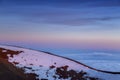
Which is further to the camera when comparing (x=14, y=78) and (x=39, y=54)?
(x=39, y=54)

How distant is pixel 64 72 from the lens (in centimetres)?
1074

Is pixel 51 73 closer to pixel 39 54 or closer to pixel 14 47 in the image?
pixel 39 54

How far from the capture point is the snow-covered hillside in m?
10.6

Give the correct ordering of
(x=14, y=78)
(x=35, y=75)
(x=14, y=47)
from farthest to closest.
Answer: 1. (x=14, y=47)
2. (x=35, y=75)
3. (x=14, y=78)

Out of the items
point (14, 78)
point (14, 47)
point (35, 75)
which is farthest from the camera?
point (14, 47)

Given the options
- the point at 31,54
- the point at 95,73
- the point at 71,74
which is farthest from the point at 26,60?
the point at 95,73

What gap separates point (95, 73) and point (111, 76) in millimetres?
573

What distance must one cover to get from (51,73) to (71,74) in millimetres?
718

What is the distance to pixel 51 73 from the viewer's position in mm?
10586

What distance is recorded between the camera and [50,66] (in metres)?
10.7

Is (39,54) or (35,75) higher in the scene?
(39,54)

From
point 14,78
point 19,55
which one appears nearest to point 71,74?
point 19,55

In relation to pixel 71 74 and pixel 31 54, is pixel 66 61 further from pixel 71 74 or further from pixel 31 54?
pixel 31 54

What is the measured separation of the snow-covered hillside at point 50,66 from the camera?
10602 mm
